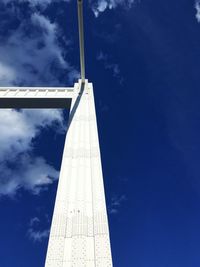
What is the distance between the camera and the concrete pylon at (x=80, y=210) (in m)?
7.77

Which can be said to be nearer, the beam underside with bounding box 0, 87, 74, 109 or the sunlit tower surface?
the sunlit tower surface

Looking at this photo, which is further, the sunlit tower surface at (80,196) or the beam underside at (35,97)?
the beam underside at (35,97)

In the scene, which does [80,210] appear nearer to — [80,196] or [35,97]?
[80,196]

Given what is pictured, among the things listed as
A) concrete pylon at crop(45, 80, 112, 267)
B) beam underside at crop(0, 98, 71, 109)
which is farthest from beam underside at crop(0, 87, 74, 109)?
concrete pylon at crop(45, 80, 112, 267)

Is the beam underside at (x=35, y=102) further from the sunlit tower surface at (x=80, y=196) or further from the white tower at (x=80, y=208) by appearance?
the white tower at (x=80, y=208)

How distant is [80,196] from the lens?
9.53 meters

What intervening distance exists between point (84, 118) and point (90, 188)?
15.1 ft

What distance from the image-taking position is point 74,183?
10078mm

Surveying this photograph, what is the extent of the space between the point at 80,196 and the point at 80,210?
0.63 metres

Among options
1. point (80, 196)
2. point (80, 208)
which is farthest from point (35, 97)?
point (80, 208)

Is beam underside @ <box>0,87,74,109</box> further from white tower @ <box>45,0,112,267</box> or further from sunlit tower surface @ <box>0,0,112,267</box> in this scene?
white tower @ <box>45,0,112,267</box>

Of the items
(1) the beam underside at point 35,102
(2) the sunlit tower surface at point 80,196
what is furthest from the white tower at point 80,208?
(1) the beam underside at point 35,102

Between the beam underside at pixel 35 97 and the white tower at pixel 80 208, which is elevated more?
the beam underside at pixel 35 97

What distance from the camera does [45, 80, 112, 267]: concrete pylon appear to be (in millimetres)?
7770
